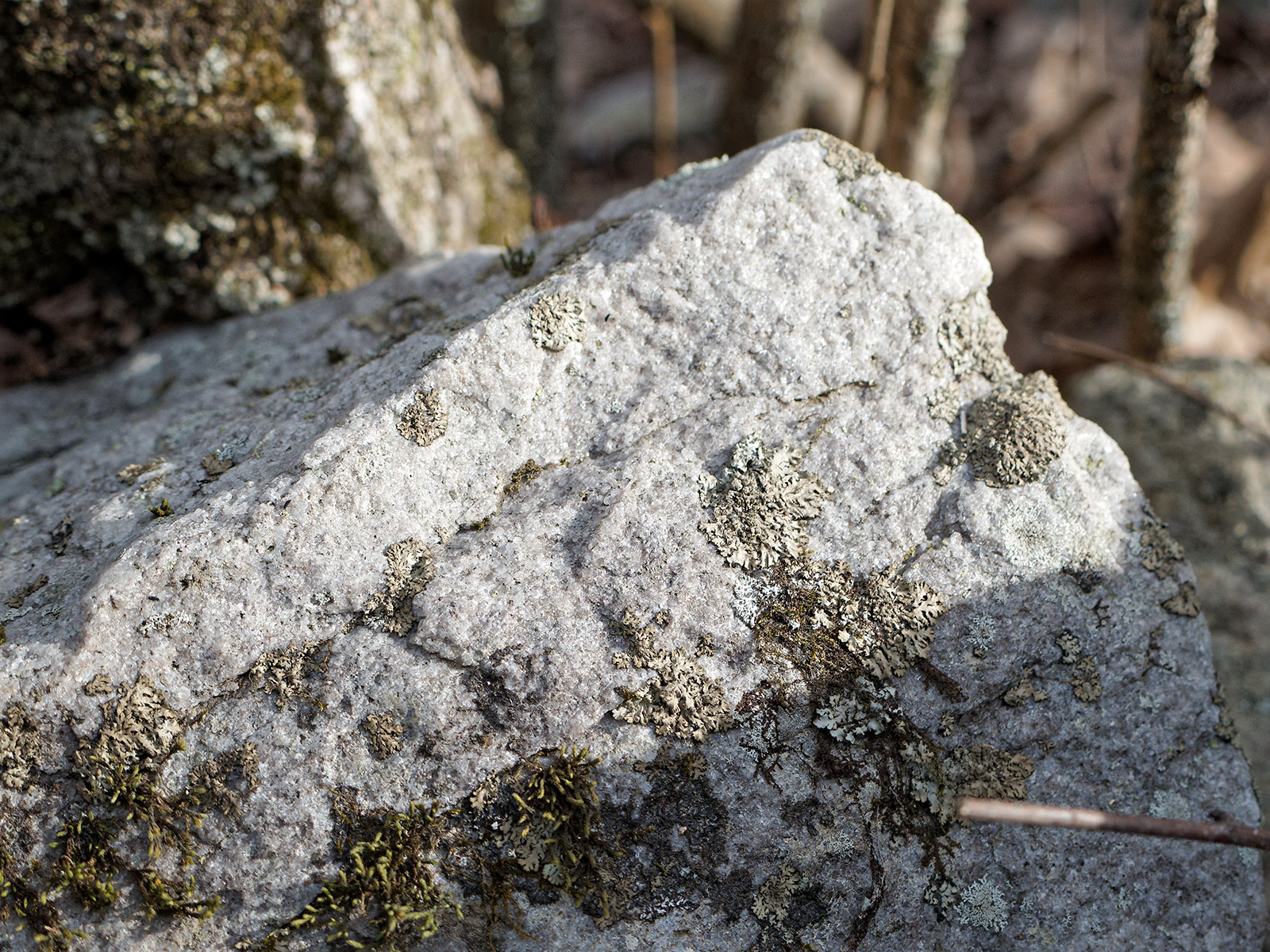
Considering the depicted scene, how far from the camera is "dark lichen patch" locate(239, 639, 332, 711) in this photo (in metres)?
1.82

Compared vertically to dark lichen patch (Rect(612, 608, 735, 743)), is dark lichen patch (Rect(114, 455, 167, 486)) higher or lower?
higher

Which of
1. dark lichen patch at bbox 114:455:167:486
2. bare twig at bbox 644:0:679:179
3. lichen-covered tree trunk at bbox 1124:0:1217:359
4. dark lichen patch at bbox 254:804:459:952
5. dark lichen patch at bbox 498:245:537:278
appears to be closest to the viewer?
dark lichen patch at bbox 254:804:459:952

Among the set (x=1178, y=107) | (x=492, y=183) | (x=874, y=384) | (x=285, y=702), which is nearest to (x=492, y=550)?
(x=285, y=702)

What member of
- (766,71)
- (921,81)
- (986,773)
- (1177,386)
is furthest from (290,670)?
(766,71)

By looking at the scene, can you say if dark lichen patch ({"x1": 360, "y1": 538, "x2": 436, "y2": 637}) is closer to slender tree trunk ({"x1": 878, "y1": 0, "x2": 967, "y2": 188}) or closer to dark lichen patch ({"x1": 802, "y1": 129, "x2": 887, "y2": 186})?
dark lichen patch ({"x1": 802, "y1": 129, "x2": 887, "y2": 186})

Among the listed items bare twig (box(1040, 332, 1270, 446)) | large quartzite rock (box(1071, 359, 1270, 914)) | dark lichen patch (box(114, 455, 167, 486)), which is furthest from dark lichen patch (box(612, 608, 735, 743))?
bare twig (box(1040, 332, 1270, 446))

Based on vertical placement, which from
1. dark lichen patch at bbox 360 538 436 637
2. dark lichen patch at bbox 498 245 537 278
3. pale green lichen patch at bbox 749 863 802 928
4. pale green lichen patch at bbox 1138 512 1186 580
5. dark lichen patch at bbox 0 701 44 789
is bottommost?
pale green lichen patch at bbox 749 863 802 928


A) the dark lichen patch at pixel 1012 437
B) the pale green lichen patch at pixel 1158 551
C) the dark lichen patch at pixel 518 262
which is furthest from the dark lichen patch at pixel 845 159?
the pale green lichen patch at pixel 1158 551

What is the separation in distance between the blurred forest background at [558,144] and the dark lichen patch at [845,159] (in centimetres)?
116

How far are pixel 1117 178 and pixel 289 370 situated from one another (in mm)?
6190

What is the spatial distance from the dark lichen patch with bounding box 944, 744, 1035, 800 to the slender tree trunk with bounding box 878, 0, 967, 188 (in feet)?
8.47

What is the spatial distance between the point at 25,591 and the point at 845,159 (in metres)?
2.23

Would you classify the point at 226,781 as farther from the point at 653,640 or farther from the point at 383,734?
the point at 653,640

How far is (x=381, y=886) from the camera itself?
174 centimetres
